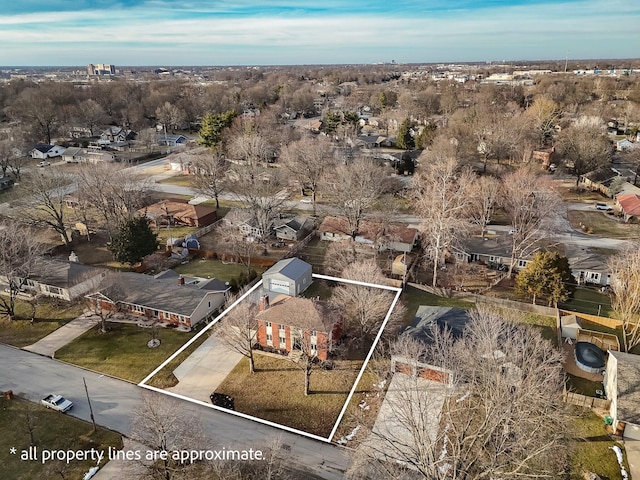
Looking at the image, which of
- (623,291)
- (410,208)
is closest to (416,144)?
(410,208)

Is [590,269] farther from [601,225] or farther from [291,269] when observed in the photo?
[291,269]

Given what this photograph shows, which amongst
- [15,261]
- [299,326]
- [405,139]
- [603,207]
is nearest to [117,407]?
[299,326]

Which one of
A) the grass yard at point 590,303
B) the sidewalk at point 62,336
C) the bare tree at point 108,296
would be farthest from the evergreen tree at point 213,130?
the grass yard at point 590,303

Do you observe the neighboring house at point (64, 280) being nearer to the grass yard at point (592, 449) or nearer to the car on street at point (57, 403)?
the car on street at point (57, 403)

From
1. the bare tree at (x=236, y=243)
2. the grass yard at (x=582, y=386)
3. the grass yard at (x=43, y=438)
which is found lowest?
the grass yard at (x=582, y=386)

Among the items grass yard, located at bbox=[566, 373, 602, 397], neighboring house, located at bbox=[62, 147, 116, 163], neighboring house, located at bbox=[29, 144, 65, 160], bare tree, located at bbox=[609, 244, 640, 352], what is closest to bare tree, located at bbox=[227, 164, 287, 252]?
grass yard, located at bbox=[566, 373, 602, 397]
